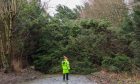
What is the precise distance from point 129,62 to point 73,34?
10556 mm

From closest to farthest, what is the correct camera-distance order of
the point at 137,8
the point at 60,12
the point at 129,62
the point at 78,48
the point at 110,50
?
the point at 137,8 → the point at 129,62 → the point at 110,50 → the point at 78,48 → the point at 60,12

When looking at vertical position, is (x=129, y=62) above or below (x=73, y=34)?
below

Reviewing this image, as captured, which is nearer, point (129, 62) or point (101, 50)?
point (129, 62)

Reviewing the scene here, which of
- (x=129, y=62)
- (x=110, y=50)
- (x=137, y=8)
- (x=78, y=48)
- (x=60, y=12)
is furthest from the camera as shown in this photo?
(x=60, y=12)

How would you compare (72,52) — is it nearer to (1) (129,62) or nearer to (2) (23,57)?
(2) (23,57)

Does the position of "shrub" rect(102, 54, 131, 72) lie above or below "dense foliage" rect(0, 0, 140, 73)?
below

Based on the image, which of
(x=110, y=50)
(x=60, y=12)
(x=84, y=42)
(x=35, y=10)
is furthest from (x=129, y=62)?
(x=60, y=12)

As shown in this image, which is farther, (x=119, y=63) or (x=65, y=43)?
(x=65, y=43)

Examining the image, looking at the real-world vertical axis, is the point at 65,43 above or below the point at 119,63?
above

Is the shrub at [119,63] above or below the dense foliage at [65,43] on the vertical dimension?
below

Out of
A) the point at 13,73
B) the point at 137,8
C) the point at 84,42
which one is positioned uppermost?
the point at 137,8

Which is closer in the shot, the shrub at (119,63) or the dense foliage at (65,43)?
the shrub at (119,63)

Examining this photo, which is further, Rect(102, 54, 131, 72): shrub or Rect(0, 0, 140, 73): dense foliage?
Rect(0, 0, 140, 73): dense foliage

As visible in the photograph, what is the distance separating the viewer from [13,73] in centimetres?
3481
